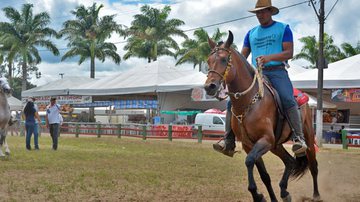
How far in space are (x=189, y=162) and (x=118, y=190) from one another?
20.6 feet

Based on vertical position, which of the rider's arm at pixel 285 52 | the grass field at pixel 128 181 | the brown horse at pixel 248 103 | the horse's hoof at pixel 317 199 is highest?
the rider's arm at pixel 285 52

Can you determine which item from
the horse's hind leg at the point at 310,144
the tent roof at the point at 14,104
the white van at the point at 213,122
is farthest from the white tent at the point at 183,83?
the horse's hind leg at the point at 310,144

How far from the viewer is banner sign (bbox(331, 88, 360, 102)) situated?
3080 centimetres

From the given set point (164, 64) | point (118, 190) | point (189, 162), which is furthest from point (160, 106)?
point (118, 190)

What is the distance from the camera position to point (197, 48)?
56000 mm

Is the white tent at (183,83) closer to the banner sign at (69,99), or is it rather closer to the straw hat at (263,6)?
Result: the banner sign at (69,99)

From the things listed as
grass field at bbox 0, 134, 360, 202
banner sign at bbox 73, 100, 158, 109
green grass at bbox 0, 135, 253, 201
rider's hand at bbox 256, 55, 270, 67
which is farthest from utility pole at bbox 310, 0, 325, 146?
rider's hand at bbox 256, 55, 270, 67

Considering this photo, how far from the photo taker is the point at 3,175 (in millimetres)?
10500

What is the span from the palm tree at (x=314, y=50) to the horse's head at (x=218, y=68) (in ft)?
151

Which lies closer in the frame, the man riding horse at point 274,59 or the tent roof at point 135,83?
the man riding horse at point 274,59

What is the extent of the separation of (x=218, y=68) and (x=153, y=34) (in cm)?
5067

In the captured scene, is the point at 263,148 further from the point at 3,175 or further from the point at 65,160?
the point at 65,160

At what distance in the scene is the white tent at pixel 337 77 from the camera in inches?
1214

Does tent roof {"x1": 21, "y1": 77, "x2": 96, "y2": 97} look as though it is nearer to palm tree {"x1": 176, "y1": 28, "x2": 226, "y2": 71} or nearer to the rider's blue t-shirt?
palm tree {"x1": 176, "y1": 28, "x2": 226, "y2": 71}
